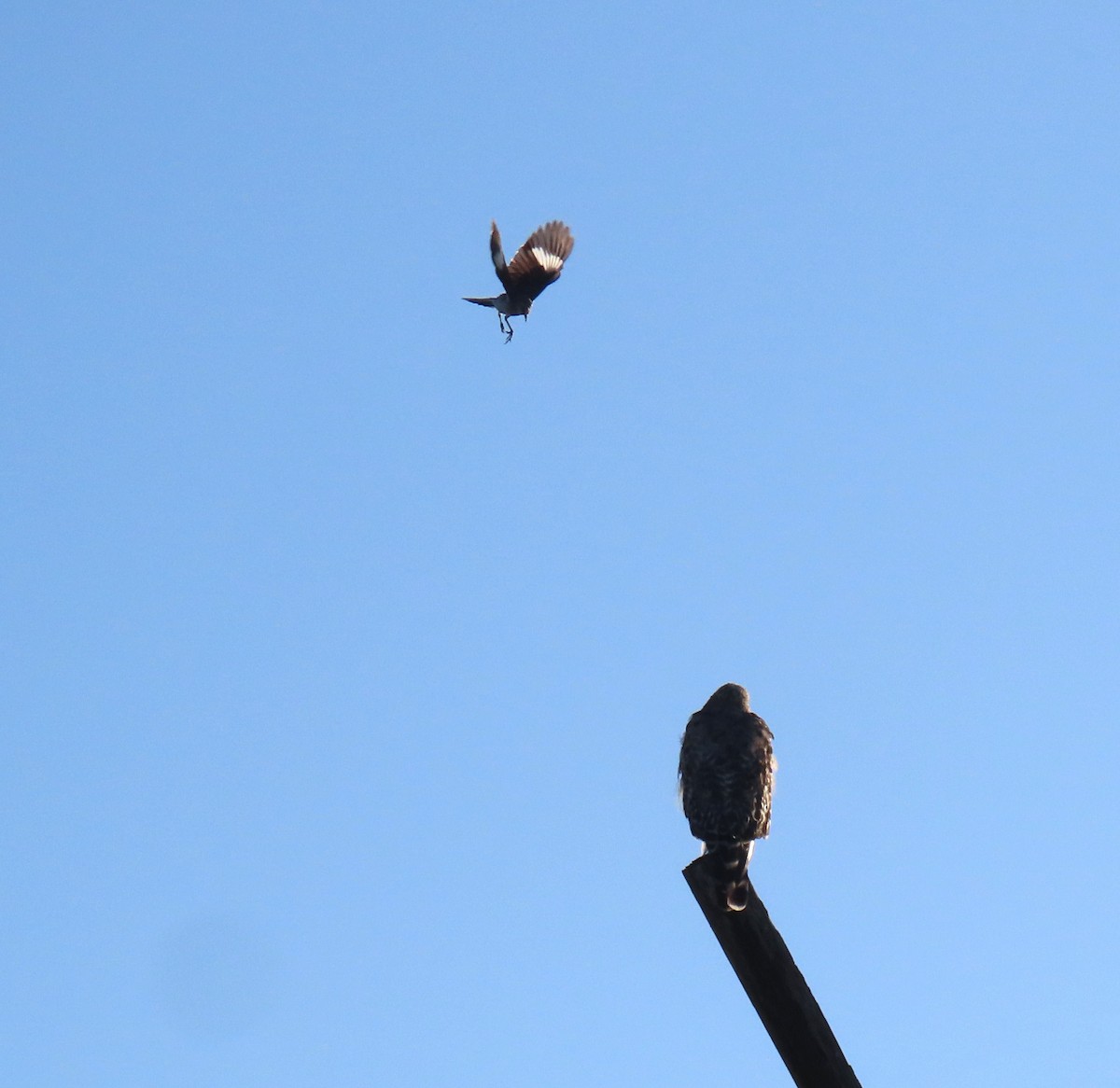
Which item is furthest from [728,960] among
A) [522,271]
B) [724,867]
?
[522,271]

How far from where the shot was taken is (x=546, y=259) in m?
17.9

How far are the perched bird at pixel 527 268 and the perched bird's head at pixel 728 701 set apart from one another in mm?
5688

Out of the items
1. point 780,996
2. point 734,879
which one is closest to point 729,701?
point 734,879

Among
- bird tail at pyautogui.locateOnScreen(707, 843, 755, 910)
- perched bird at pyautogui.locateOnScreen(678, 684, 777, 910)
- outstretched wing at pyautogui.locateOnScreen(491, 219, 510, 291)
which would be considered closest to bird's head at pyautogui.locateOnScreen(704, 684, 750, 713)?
perched bird at pyautogui.locateOnScreen(678, 684, 777, 910)

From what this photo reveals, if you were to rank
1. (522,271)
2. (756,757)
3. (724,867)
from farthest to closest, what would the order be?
(522,271) → (756,757) → (724,867)

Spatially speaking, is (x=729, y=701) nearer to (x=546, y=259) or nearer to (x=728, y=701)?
(x=728, y=701)

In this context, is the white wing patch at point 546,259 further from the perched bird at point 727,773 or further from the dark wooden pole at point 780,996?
the dark wooden pole at point 780,996

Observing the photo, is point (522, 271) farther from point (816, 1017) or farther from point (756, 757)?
point (816, 1017)

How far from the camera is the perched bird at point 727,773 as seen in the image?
1080 centimetres

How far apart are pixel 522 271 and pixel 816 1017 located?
12732 millimetres

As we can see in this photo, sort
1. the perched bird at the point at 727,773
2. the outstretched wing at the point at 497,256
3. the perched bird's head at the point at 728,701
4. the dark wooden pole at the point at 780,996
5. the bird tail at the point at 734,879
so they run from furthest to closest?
the outstretched wing at the point at 497,256
the perched bird's head at the point at 728,701
the perched bird at the point at 727,773
the bird tail at the point at 734,879
the dark wooden pole at the point at 780,996

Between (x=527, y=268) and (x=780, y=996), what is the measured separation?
41.5ft

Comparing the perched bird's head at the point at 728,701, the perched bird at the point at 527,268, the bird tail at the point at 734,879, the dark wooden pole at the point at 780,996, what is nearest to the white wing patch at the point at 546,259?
the perched bird at the point at 527,268

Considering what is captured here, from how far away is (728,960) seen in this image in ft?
19.8
